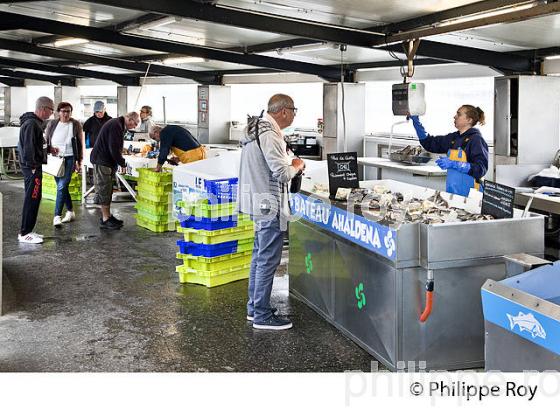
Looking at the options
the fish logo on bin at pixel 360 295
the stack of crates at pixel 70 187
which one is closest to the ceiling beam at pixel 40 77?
the stack of crates at pixel 70 187

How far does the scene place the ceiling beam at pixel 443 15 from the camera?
5539 millimetres

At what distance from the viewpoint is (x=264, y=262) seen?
4.93 meters

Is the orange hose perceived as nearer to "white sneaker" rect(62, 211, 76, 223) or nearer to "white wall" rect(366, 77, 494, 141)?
"white wall" rect(366, 77, 494, 141)

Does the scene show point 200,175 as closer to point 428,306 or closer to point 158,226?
point 158,226

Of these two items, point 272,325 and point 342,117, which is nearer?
point 272,325

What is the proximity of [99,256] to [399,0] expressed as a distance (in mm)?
4160

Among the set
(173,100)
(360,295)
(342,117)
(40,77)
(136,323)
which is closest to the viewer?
(360,295)

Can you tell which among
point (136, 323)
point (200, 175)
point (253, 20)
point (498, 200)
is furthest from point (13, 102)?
point (498, 200)

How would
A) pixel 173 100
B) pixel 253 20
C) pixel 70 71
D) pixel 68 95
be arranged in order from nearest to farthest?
pixel 253 20, pixel 70 71, pixel 173 100, pixel 68 95

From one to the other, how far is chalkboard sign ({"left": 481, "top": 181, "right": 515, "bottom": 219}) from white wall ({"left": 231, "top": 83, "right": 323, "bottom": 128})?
909 cm

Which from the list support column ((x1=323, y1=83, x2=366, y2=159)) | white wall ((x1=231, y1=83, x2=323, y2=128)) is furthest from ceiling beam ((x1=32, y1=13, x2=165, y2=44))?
white wall ((x1=231, y1=83, x2=323, y2=128))

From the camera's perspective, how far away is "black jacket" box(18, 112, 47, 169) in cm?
742

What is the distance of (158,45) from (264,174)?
6.42m

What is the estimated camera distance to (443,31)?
20.7 ft
